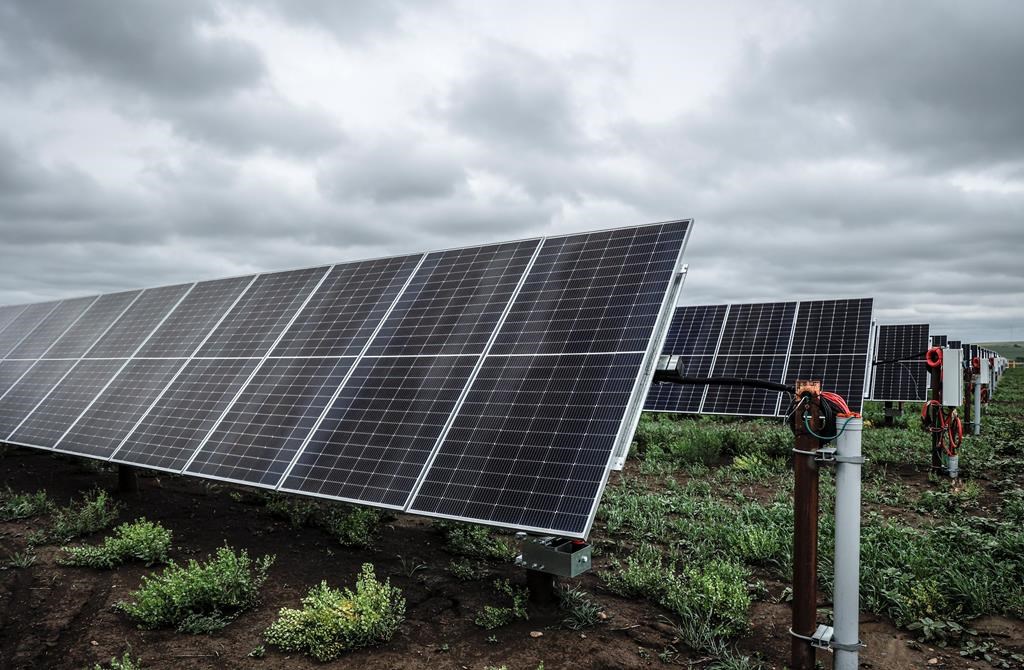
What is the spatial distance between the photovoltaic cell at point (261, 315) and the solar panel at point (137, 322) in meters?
3.06

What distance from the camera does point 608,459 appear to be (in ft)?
22.6

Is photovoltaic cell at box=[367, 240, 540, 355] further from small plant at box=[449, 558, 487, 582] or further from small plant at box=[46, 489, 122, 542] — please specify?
small plant at box=[46, 489, 122, 542]

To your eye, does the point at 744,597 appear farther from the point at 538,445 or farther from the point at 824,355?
the point at 824,355

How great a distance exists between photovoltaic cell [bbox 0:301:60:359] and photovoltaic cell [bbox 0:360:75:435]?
11.0ft

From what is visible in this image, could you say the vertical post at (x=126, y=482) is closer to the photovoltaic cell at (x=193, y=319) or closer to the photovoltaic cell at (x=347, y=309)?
the photovoltaic cell at (x=193, y=319)

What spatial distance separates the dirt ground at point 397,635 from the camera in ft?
22.5

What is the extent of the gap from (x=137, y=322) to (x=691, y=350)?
17.9m

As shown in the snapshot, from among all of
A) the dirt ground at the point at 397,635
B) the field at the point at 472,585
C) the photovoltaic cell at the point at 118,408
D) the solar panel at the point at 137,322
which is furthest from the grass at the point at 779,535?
the solar panel at the point at 137,322

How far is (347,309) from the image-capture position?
12023 millimetres

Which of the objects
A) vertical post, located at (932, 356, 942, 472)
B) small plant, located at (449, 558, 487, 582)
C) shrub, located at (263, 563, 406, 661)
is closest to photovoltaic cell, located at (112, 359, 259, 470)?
shrub, located at (263, 563, 406, 661)

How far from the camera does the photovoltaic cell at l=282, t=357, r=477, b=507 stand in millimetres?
8170

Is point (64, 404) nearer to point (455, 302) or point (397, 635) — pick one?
point (455, 302)

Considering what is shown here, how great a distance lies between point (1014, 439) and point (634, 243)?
17175 mm

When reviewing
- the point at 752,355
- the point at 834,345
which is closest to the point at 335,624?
the point at 752,355
